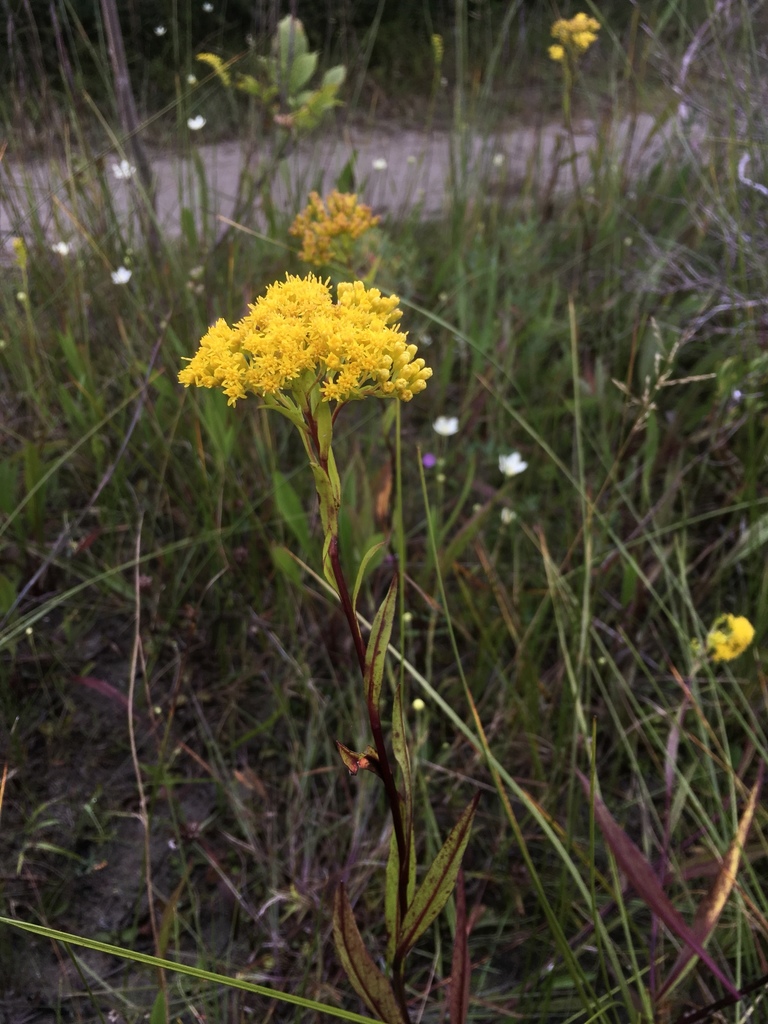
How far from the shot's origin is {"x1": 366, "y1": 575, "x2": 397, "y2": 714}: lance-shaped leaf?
57 cm

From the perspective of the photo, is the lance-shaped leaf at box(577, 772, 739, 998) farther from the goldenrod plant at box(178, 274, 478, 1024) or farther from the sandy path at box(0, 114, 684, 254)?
the sandy path at box(0, 114, 684, 254)

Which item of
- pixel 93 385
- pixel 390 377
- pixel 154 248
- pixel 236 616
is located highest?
pixel 390 377

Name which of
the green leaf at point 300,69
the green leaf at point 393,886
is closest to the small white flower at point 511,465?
the green leaf at point 393,886

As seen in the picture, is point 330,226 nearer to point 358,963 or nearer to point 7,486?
point 7,486

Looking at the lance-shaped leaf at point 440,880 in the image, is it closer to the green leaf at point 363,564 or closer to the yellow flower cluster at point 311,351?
the green leaf at point 363,564

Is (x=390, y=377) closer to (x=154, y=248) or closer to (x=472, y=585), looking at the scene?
(x=472, y=585)

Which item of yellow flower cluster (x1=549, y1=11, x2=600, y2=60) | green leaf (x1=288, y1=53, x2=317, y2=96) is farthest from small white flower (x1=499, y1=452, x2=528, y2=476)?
yellow flower cluster (x1=549, y1=11, x2=600, y2=60)

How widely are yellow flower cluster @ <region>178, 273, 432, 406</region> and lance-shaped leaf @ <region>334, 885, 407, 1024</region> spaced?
44 cm

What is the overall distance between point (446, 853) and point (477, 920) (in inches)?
17.5

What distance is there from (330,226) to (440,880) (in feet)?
3.58

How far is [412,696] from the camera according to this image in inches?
47.1

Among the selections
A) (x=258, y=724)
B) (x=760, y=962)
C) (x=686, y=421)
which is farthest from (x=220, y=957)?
(x=686, y=421)

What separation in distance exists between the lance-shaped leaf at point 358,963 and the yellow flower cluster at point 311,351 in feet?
1.45

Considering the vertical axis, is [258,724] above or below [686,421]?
below
